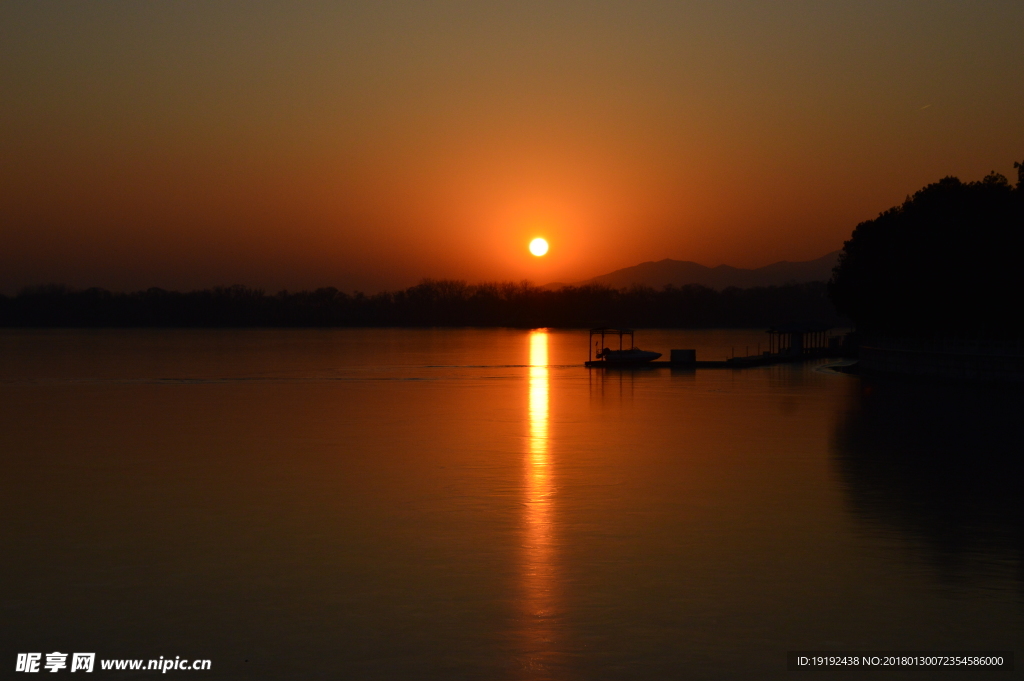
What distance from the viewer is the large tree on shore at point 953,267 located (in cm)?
5288

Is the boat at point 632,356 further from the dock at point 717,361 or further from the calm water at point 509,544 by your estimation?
the calm water at point 509,544

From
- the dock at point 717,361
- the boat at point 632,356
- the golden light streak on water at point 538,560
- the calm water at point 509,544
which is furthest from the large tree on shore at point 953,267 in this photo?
the golden light streak on water at point 538,560

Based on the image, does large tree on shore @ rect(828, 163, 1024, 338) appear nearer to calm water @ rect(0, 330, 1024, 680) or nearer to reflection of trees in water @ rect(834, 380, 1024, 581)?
reflection of trees in water @ rect(834, 380, 1024, 581)

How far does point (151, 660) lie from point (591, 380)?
5111 cm

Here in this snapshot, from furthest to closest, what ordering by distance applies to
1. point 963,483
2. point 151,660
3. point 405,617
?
1. point 963,483
2. point 405,617
3. point 151,660

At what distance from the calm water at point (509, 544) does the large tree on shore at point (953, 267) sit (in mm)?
23776

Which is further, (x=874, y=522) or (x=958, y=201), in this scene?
(x=958, y=201)

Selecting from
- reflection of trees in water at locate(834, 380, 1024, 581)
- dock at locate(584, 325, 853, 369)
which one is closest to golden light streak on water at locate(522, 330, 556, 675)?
reflection of trees in water at locate(834, 380, 1024, 581)

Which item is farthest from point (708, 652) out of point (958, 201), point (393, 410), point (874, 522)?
point (958, 201)

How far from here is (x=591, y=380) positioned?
59.5 meters

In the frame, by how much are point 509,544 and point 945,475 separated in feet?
35.8

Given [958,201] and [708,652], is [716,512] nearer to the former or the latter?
[708,652]

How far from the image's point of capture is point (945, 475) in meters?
20.5

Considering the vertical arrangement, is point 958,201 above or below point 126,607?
above
